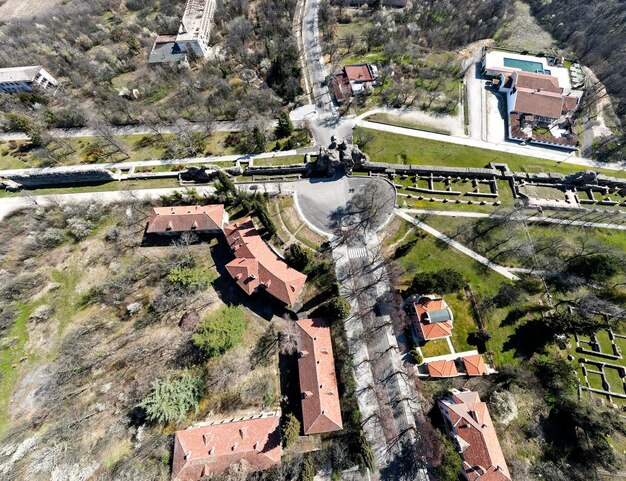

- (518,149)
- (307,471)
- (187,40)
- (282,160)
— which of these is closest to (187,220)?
(282,160)

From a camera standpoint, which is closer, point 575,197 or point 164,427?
point 164,427

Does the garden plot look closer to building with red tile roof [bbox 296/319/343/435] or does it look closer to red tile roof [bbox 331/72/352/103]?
building with red tile roof [bbox 296/319/343/435]

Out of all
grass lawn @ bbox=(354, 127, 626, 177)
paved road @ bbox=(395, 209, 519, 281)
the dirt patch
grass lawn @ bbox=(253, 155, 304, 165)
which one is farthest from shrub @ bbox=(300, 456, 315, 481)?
the dirt patch

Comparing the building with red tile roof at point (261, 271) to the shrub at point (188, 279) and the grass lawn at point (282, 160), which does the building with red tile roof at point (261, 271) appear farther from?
the grass lawn at point (282, 160)

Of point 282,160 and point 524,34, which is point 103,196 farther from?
point 524,34

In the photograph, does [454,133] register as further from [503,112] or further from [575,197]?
[575,197]

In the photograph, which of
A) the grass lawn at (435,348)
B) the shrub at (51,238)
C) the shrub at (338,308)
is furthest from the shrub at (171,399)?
the shrub at (51,238)

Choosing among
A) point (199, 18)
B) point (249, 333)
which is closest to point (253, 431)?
point (249, 333)
